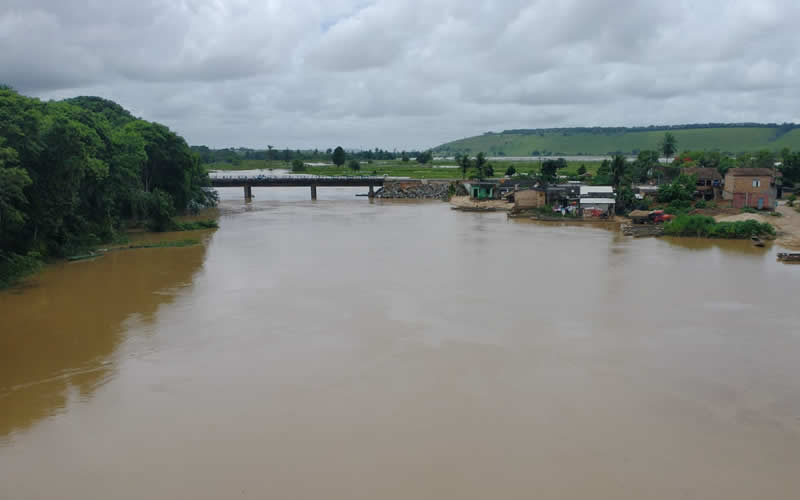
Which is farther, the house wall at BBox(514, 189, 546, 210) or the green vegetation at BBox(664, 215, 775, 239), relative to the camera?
the house wall at BBox(514, 189, 546, 210)

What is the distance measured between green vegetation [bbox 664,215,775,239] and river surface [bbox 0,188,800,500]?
7739 mm

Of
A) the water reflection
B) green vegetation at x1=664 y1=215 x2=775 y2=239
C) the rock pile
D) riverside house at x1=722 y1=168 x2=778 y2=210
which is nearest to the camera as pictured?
the water reflection

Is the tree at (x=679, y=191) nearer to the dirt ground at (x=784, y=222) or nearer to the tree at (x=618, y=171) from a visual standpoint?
the dirt ground at (x=784, y=222)

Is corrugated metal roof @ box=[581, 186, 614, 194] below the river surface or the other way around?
the other way around

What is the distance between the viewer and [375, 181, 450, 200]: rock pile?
66.2 metres

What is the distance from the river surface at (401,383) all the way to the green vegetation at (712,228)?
7.74 meters

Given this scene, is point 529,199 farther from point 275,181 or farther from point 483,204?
point 275,181

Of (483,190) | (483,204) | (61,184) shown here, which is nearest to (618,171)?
(483,204)

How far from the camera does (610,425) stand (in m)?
11.2

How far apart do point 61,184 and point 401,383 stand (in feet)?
57.9

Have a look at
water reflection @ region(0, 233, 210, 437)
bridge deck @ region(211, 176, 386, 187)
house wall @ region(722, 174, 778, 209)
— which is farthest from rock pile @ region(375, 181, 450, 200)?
water reflection @ region(0, 233, 210, 437)

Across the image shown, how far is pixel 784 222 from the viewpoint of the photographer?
3553cm

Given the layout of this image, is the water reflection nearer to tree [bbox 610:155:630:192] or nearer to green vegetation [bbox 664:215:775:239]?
green vegetation [bbox 664:215:775:239]

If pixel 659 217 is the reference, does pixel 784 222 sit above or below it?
below
